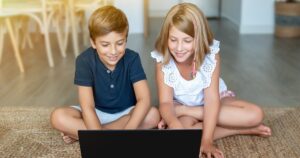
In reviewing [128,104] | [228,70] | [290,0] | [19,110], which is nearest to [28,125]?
[19,110]

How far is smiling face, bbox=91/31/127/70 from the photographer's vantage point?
1.18m

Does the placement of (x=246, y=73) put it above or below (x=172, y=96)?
below

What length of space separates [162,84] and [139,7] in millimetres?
2736

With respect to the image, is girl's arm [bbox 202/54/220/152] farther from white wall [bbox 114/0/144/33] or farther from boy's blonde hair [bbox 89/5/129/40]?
white wall [bbox 114/0/144/33]

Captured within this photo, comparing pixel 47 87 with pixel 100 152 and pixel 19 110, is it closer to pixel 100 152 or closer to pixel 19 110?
pixel 19 110

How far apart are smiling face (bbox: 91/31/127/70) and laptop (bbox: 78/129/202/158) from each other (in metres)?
0.38

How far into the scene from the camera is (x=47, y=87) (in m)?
2.16

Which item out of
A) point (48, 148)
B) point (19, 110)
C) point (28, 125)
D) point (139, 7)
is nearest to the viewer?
point (48, 148)

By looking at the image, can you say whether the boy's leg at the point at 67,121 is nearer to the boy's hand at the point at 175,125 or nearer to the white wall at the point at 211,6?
the boy's hand at the point at 175,125

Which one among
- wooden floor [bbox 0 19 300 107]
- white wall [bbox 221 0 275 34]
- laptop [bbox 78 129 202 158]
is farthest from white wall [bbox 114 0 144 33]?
laptop [bbox 78 129 202 158]

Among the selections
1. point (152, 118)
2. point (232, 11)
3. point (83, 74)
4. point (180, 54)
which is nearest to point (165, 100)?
point (152, 118)

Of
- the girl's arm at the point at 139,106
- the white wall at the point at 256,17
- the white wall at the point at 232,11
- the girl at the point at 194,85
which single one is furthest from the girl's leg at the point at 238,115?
the white wall at the point at 232,11

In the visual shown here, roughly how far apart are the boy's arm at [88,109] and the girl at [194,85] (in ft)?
0.76

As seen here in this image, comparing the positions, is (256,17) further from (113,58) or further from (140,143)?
(140,143)
